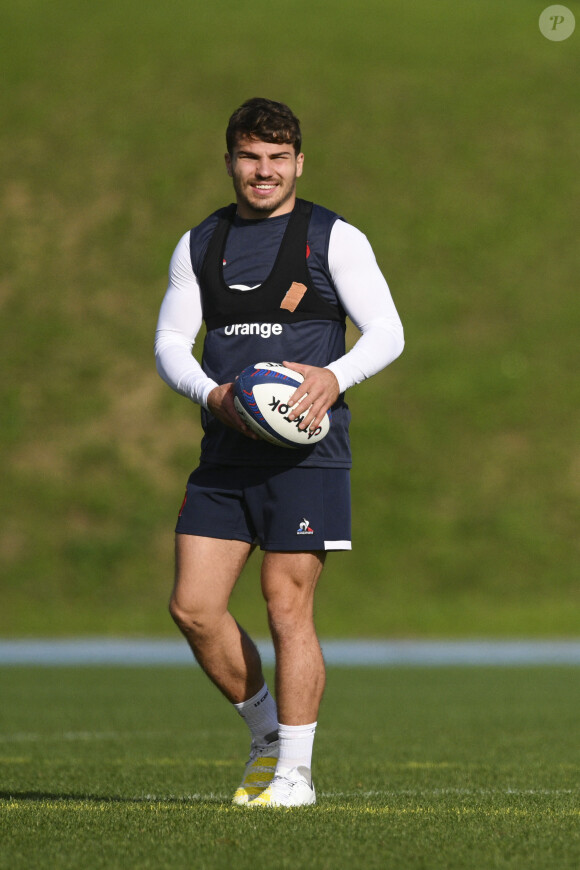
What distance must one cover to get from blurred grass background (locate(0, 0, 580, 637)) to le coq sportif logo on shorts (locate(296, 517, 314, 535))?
48.6 feet

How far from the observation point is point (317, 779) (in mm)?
5723

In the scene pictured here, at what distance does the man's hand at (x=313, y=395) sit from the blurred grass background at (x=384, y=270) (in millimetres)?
14985

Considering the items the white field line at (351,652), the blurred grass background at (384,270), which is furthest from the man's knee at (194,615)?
the blurred grass background at (384,270)

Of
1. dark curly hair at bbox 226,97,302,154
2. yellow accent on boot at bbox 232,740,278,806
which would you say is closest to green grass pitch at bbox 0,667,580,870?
yellow accent on boot at bbox 232,740,278,806

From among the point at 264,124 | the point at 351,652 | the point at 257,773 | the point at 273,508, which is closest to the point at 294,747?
the point at 257,773

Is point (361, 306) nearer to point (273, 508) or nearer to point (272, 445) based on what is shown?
point (272, 445)

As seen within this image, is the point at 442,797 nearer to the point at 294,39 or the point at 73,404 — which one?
the point at 73,404

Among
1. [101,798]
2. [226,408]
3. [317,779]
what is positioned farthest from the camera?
[317,779]

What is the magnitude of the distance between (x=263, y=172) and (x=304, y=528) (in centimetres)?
131

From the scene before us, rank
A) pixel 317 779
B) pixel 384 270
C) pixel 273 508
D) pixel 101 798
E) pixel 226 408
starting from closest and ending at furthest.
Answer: pixel 226 408
pixel 273 508
pixel 101 798
pixel 317 779
pixel 384 270

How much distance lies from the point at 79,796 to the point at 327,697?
5928 millimetres

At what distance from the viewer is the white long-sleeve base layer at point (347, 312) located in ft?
15.4

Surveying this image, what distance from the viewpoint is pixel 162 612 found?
66.4 ft

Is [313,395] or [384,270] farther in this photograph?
Result: [384,270]
